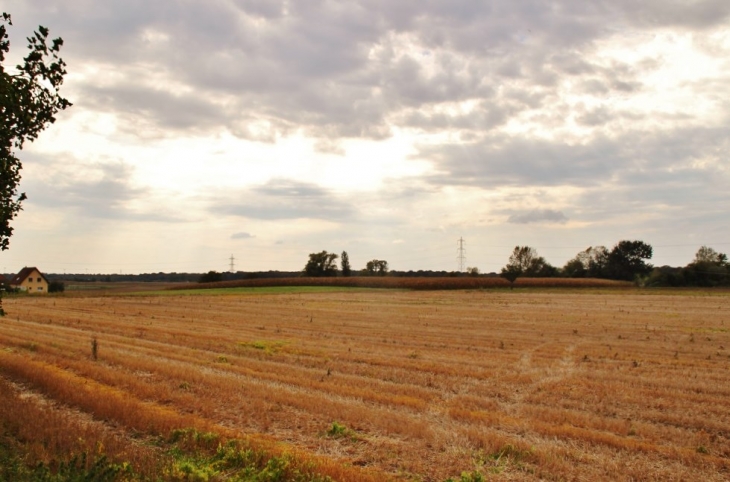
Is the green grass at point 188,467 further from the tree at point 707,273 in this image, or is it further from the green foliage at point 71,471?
the tree at point 707,273

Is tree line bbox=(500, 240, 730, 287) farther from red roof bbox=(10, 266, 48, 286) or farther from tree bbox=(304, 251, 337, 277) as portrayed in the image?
red roof bbox=(10, 266, 48, 286)

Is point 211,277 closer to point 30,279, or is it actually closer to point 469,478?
point 30,279

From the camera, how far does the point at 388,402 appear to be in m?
13.2

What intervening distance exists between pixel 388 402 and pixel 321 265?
125517 mm

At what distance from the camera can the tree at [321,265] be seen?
137 m

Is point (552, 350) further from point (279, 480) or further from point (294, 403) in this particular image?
point (279, 480)

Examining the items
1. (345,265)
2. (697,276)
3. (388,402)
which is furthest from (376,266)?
(388,402)

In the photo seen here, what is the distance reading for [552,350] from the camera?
23.0 meters

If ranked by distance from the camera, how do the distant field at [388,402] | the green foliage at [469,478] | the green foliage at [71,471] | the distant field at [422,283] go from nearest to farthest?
the green foliage at [71,471] < the green foliage at [469,478] < the distant field at [388,402] < the distant field at [422,283]

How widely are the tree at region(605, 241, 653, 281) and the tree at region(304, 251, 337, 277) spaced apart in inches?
2934

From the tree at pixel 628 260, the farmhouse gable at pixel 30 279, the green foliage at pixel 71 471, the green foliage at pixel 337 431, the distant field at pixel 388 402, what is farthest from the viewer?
the tree at pixel 628 260

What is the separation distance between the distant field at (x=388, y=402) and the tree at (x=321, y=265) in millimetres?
110399

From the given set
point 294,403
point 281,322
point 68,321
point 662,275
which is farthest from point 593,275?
point 294,403

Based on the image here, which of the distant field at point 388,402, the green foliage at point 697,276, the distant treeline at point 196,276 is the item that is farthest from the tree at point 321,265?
the distant field at point 388,402
